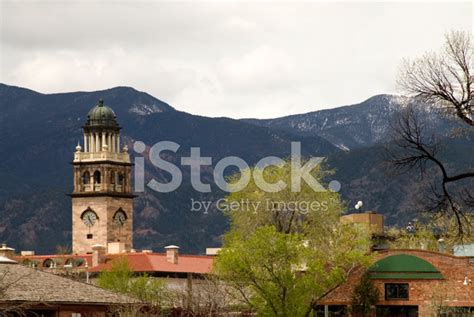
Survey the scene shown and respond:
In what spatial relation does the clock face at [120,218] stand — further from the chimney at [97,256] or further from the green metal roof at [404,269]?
the green metal roof at [404,269]

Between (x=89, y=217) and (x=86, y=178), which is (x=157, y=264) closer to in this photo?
(x=89, y=217)

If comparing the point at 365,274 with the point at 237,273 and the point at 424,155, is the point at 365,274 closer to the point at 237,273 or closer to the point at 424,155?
the point at 237,273

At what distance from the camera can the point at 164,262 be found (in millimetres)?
148500

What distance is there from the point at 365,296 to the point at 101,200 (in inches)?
3153

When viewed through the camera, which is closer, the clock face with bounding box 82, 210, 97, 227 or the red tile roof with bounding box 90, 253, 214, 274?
the red tile roof with bounding box 90, 253, 214, 274

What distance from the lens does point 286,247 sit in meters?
94.2

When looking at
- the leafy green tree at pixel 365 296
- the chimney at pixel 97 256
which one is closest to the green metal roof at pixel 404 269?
the leafy green tree at pixel 365 296

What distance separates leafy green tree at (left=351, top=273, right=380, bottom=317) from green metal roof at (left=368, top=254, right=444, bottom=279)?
3.46 ft

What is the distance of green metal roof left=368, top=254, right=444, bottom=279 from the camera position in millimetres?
112312

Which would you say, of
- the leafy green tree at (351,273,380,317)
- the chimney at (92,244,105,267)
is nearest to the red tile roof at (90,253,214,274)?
the chimney at (92,244,105,267)

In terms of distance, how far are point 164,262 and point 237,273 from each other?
54.6m

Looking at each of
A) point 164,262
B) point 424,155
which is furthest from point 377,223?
point 424,155

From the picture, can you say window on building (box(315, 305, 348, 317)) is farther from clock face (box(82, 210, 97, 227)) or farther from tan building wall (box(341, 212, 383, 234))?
clock face (box(82, 210, 97, 227))

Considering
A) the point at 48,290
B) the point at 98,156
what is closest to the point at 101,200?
the point at 98,156
